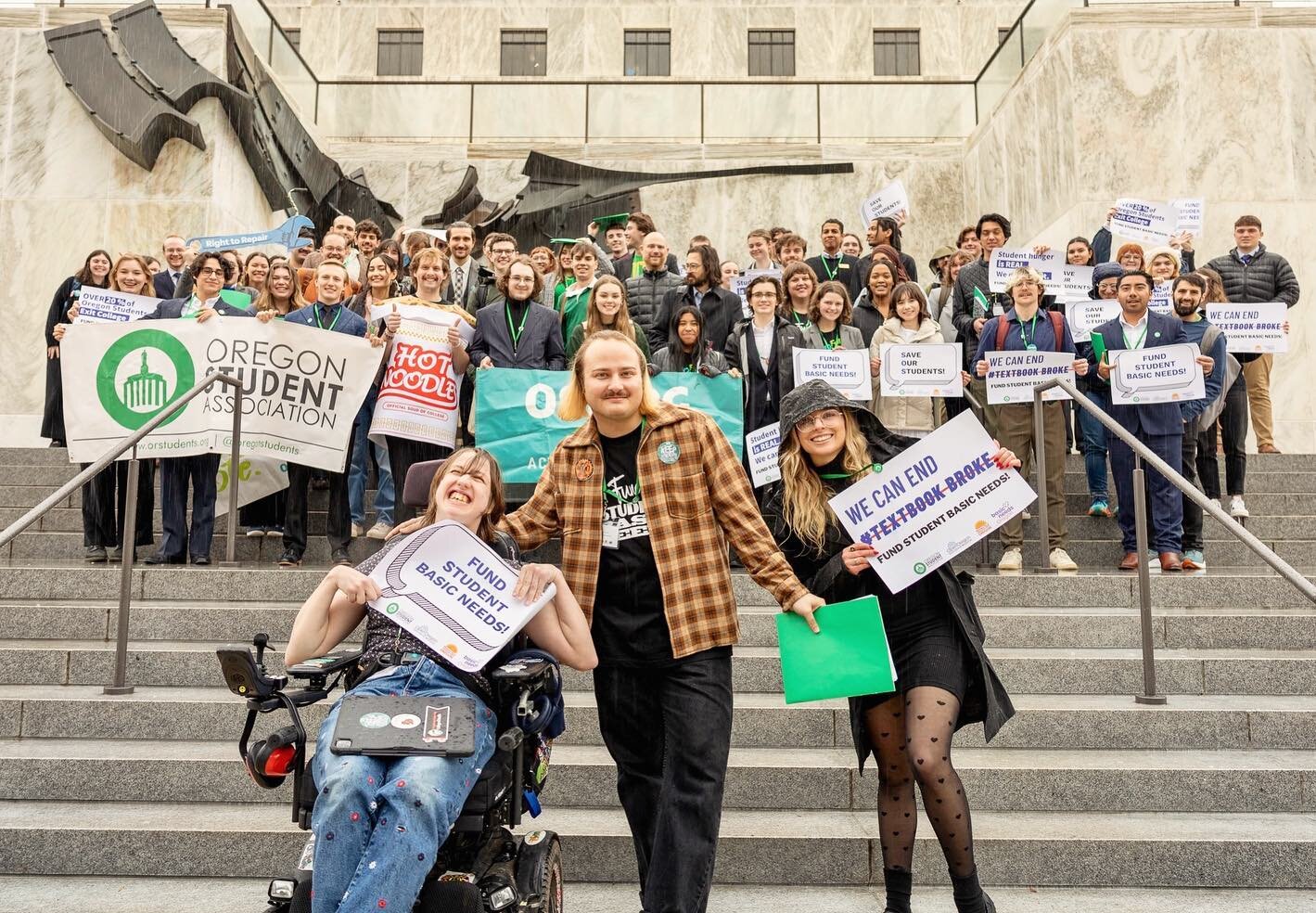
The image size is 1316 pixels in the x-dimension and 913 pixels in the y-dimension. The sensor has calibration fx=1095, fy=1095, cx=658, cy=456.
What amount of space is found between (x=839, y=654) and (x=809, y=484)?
675 mm

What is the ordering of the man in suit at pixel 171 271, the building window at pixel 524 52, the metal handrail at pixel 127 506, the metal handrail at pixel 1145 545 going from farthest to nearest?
the building window at pixel 524 52
the man in suit at pixel 171 271
the metal handrail at pixel 127 506
the metal handrail at pixel 1145 545

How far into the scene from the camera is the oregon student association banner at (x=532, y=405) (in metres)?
8.21

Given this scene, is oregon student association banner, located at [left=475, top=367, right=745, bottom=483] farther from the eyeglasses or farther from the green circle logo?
the eyeglasses

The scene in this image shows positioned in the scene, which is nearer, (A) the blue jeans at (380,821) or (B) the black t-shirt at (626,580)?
(A) the blue jeans at (380,821)

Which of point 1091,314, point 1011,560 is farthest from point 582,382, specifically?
point 1091,314

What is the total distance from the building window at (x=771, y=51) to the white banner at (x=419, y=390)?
20.9 metres

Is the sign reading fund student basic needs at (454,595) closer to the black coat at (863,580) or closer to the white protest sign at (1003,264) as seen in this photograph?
the black coat at (863,580)

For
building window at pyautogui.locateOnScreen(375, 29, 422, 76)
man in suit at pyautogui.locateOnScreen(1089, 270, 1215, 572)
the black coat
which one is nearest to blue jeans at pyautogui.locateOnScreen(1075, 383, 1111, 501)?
man in suit at pyautogui.locateOnScreen(1089, 270, 1215, 572)

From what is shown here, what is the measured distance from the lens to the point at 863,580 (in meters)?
4.02

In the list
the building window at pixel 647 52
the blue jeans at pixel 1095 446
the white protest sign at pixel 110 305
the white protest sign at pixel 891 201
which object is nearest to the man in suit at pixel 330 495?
the white protest sign at pixel 110 305

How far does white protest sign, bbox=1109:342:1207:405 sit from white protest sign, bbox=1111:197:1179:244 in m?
4.18

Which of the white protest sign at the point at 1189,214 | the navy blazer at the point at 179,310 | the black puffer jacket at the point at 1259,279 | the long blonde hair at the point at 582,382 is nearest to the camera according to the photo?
the long blonde hair at the point at 582,382

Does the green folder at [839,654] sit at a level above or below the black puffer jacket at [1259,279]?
below

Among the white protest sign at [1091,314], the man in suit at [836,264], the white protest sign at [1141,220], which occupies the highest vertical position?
the white protest sign at [1141,220]
